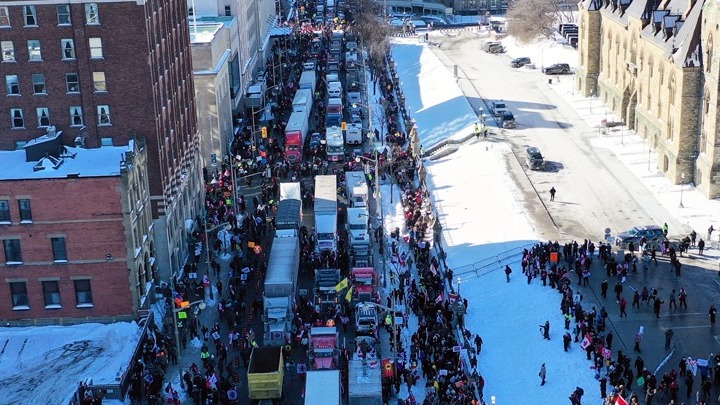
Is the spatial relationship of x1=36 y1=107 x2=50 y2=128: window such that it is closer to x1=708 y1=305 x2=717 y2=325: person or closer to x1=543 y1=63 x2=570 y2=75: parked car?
x1=708 y1=305 x2=717 y2=325: person

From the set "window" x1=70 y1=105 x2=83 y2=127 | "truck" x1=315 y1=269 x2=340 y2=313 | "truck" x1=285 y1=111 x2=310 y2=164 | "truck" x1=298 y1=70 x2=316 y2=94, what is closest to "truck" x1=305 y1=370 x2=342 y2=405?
"truck" x1=315 y1=269 x2=340 y2=313

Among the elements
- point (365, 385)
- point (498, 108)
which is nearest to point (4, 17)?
point (365, 385)

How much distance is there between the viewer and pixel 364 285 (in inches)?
2468

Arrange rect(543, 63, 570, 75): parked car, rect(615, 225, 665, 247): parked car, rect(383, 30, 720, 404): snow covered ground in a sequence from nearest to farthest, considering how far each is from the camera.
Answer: rect(383, 30, 720, 404): snow covered ground
rect(615, 225, 665, 247): parked car
rect(543, 63, 570, 75): parked car

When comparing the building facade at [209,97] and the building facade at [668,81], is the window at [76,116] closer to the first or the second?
the building facade at [209,97]

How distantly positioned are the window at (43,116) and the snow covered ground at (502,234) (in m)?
→ 26.9

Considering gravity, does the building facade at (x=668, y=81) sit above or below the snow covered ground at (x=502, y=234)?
above

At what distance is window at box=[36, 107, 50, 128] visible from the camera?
64125 mm

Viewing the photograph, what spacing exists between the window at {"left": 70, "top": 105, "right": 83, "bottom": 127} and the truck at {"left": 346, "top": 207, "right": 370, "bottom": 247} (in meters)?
18.9

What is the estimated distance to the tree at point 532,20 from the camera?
136 meters

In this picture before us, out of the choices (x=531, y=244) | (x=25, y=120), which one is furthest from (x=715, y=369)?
(x=25, y=120)

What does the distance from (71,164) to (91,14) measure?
894 cm

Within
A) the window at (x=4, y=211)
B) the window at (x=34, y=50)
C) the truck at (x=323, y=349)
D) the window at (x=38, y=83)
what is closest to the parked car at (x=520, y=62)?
the window at (x=38, y=83)

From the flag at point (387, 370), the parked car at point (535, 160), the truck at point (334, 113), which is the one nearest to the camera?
the flag at point (387, 370)
